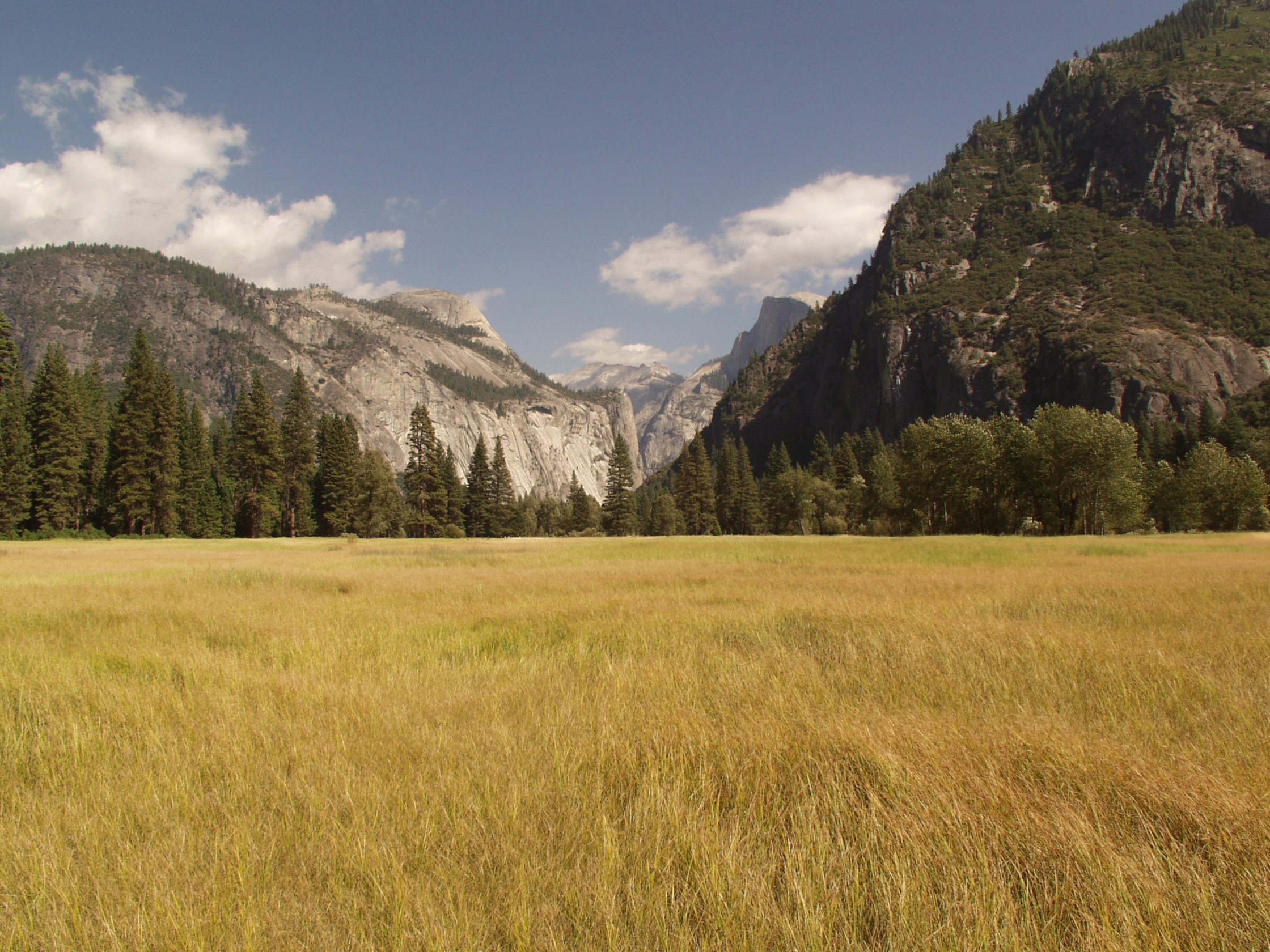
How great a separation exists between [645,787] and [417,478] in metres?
60.0

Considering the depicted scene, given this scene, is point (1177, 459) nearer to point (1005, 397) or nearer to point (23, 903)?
point (1005, 397)

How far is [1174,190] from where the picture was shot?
466 feet

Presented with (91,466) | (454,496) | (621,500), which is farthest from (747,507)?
(91,466)

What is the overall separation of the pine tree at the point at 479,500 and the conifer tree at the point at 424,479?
12.0 m

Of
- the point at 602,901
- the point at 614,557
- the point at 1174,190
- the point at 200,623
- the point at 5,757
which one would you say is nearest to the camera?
the point at 602,901

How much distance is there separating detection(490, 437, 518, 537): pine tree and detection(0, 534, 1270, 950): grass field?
223ft

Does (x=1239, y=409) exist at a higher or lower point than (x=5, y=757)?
higher

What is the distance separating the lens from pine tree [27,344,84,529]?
4300cm

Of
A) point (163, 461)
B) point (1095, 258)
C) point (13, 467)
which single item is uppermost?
point (1095, 258)

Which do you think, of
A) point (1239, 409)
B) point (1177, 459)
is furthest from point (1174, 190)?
point (1177, 459)

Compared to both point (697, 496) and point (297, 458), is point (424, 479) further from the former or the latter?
point (697, 496)

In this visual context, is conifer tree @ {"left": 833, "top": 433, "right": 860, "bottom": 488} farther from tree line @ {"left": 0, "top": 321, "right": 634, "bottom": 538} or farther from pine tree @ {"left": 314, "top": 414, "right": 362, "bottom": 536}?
pine tree @ {"left": 314, "top": 414, "right": 362, "bottom": 536}

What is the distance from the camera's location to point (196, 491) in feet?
184

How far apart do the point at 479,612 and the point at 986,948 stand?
8.56 meters
